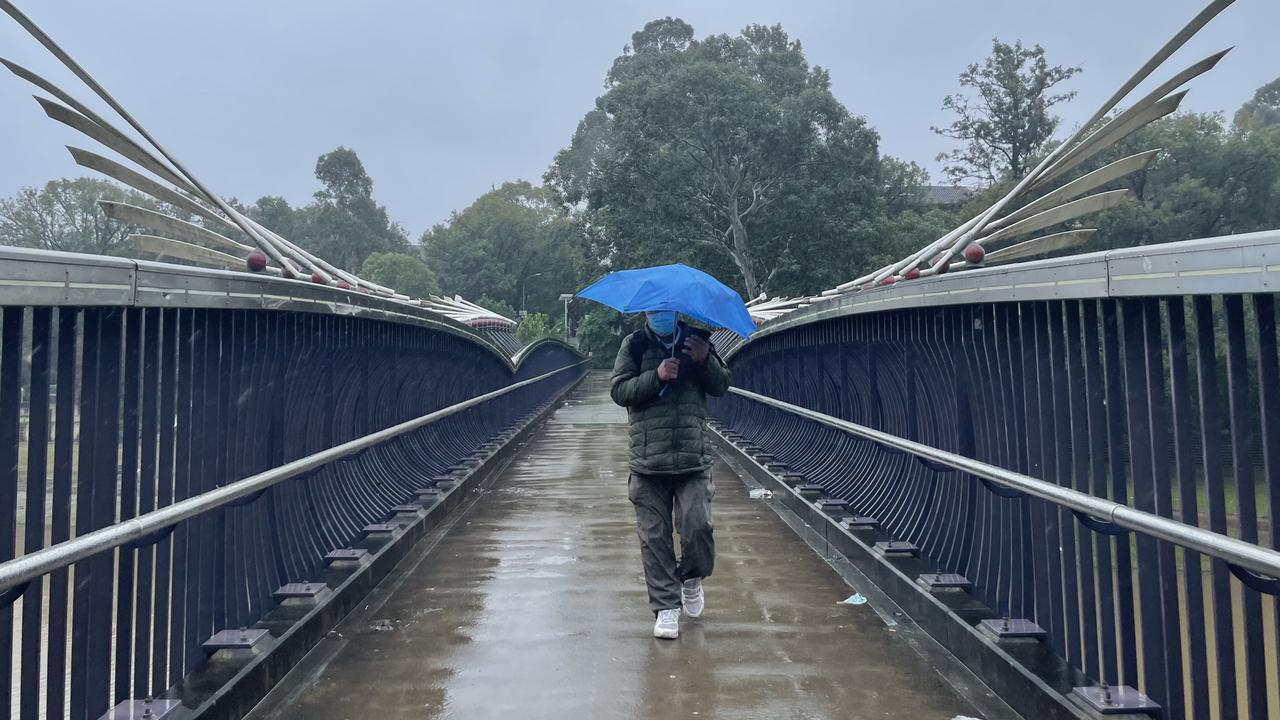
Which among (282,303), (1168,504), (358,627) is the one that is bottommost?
(358,627)

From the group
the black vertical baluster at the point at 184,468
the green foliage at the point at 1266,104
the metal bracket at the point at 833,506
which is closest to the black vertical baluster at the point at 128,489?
the black vertical baluster at the point at 184,468

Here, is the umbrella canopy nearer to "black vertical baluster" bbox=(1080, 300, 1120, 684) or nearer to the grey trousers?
the grey trousers

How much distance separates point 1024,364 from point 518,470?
823cm

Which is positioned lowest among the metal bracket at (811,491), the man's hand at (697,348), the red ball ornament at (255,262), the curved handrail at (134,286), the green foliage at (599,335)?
the metal bracket at (811,491)

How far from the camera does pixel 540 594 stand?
5.76 meters

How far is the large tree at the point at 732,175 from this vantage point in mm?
38875

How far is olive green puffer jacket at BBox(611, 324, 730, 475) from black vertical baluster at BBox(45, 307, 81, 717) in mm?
2564

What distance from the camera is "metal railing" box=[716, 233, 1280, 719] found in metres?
2.64

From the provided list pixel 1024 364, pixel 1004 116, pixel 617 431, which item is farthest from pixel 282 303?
pixel 1004 116

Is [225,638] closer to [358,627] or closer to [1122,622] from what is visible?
[358,627]

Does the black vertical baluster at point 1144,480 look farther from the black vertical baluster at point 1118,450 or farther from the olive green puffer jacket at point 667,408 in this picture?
the olive green puffer jacket at point 667,408

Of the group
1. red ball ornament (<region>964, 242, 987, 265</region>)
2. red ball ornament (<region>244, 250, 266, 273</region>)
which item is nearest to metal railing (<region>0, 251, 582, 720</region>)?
red ball ornament (<region>244, 250, 266, 273</region>)

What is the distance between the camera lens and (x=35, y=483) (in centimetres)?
275

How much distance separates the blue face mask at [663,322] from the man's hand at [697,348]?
109mm
